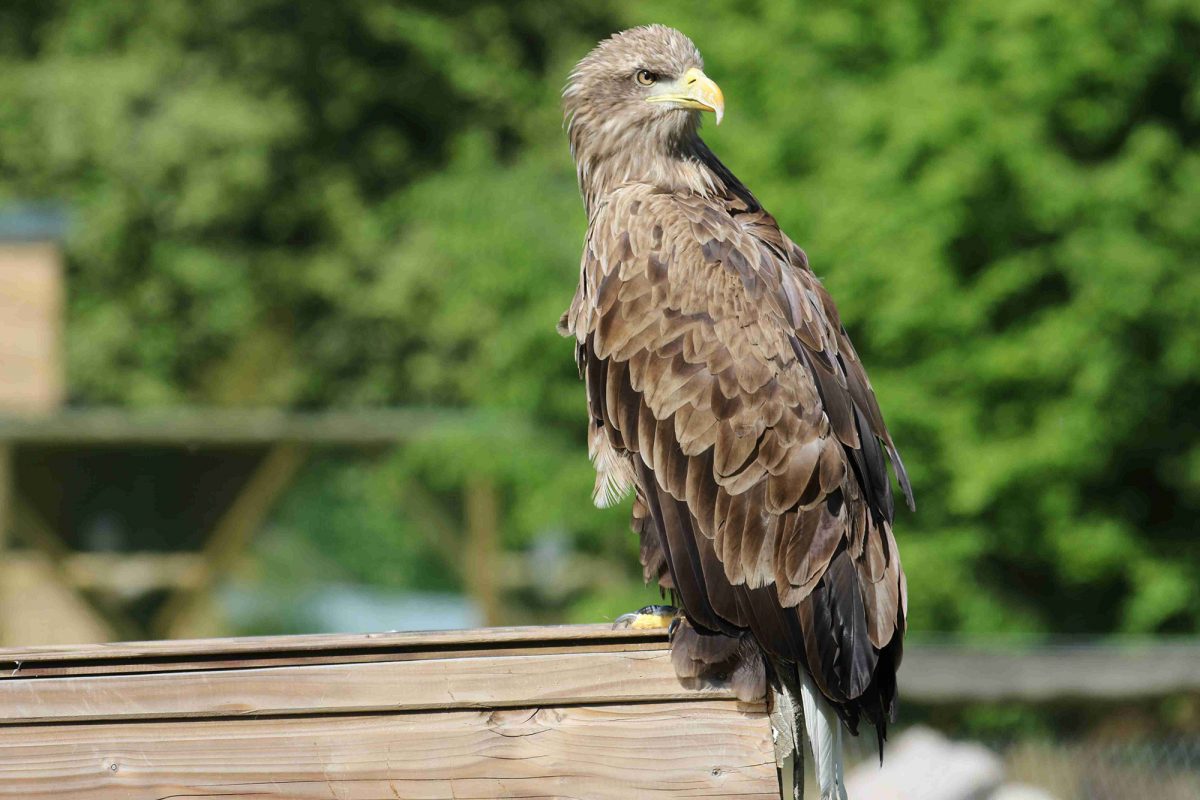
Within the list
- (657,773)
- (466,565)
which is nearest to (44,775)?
(657,773)

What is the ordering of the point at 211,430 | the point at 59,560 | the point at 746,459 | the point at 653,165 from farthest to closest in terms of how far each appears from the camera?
1. the point at 59,560
2. the point at 211,430
3. the point at 653,165
4. the point at 746,459

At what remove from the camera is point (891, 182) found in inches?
309

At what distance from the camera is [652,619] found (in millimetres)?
3479

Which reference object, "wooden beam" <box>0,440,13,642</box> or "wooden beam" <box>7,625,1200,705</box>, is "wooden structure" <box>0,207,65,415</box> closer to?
"wooden beam" <box>0,440,13,642</box>

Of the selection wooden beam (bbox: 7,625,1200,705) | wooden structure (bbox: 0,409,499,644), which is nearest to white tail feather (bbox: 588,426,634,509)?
wooden beam (bbox: 7,625,1200,705)

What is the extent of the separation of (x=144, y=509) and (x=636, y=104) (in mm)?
10948

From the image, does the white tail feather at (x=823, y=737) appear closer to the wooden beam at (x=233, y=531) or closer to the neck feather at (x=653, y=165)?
the neck feather at (x=653, y=165)

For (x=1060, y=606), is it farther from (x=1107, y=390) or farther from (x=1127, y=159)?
(x=1127, y=159)

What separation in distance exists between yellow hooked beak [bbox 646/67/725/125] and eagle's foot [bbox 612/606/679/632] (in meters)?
1.37

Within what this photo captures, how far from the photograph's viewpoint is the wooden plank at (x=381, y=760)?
2.83 metres

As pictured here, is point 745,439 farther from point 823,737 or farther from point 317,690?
point 317,690

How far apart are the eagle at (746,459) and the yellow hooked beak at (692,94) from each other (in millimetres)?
353

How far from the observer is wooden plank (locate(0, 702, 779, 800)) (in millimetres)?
2826

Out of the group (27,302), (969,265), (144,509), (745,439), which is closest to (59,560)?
(144,509)
